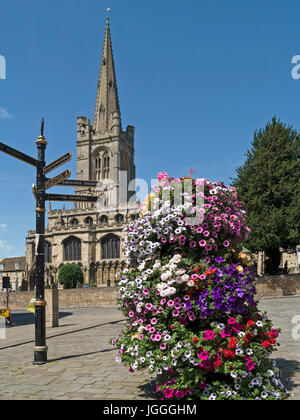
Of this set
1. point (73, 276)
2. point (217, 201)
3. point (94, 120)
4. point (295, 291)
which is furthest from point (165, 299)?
point (94, 120)

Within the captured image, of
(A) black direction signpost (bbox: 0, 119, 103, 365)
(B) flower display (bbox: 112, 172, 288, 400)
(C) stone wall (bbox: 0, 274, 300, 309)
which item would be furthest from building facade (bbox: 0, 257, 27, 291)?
(B) flower display (bbox: 112, 172, 288, 400)

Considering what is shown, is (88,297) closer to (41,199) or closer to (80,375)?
(41,199)

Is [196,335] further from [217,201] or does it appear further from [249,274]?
[217,201]

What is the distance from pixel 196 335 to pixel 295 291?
849 inches

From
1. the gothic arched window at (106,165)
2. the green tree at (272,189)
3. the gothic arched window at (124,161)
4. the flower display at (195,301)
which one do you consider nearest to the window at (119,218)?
the gothic arched window at (106,165)

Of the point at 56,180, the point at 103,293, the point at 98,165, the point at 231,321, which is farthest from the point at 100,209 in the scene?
the point at 231,321

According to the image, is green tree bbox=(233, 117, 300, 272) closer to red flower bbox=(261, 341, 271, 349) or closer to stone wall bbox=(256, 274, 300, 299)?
stone wall bbox=(256, 274, 300, 299)

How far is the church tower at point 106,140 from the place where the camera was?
263 ft

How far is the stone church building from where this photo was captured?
61062 mm

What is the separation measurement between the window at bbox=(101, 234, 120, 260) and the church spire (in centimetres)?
3011

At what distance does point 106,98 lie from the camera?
3364 inches

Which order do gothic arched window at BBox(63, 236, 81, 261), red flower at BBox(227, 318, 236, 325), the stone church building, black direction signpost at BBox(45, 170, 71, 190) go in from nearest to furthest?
red flower at BBox(227, 318, 236, 325), black direction signpost at BBox(45, 170, 71, 190), the stone church building, gothic arched window at BBox(63, 236, 81, 261)

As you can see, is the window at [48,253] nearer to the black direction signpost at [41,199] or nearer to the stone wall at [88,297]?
the stone wall at [88,297]
